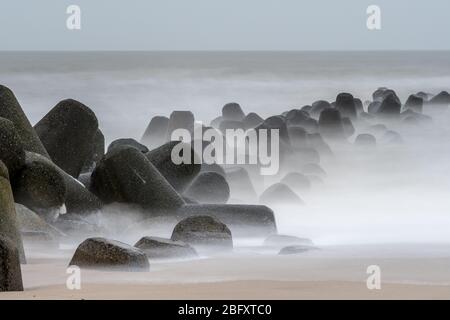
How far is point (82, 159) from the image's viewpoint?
7.88m

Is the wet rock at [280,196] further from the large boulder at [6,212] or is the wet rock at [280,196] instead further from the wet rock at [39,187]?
the large boulder at [6,212]

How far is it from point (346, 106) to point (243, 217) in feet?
34.5

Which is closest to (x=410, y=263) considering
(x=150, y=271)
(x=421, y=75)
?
(x=150, y=271)

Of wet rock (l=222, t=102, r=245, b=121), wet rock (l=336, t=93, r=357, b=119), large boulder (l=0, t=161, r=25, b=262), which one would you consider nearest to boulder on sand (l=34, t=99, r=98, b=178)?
large boulder (l=0, t=161, r=25, b=262)

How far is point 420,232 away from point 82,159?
2.56 metres

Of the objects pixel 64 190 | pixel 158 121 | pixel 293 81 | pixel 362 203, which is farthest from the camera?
pixel 293 81

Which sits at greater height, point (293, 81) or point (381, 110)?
point (293, 81)

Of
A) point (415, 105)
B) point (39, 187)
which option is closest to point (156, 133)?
point (39, 187)

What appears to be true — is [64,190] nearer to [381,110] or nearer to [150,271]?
[150,271]

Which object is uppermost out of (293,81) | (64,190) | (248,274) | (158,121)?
(293,81)

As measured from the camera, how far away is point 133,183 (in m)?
7.24

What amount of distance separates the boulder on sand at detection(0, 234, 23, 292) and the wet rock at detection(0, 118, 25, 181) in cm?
207

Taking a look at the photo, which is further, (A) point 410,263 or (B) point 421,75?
(B) point 421,75
